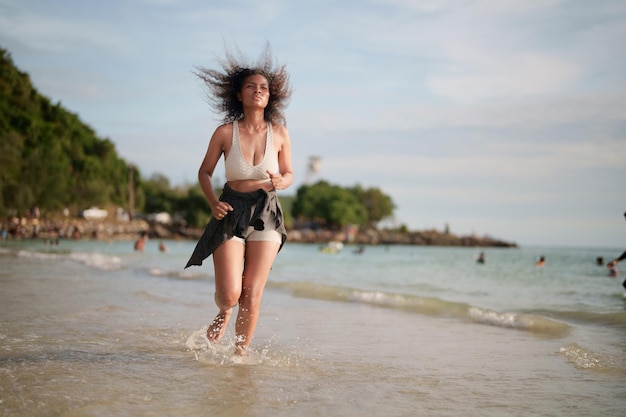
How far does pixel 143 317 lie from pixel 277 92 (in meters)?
4.33

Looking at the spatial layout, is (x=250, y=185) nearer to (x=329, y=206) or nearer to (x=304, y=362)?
(x=304, y=362)

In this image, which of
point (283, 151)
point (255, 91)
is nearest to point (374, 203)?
point (283, 151)

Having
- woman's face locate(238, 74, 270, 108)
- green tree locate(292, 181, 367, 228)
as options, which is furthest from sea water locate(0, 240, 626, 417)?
green tree locate(292, 181, 367, 228)

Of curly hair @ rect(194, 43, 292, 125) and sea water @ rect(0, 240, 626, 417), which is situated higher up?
curly hair @ rect(194, 43, 292, 125)

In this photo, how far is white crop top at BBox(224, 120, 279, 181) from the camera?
16.5ft

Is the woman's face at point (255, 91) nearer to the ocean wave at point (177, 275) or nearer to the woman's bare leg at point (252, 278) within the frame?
the woman's bare leg at point (252, 278)

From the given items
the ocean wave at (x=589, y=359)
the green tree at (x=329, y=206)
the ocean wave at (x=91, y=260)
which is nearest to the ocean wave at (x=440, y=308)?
the ocean wave at (x=589, y=359)

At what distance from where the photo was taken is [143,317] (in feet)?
27.2

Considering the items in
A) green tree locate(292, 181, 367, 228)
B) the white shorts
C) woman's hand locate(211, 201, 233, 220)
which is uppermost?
green tree locate(292, 181, 367, 228)

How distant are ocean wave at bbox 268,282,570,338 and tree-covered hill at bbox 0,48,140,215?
6670cm

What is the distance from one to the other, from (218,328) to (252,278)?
28.5 inches

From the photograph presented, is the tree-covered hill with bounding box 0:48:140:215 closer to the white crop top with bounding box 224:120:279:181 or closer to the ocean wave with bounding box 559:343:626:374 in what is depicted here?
the white crop top with bounding box 224:120:279:181

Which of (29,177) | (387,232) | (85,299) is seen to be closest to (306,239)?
(387,232)

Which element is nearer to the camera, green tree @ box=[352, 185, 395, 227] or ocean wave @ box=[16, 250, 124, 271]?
ocean wave @ box=[16, 250, 124, 271]
